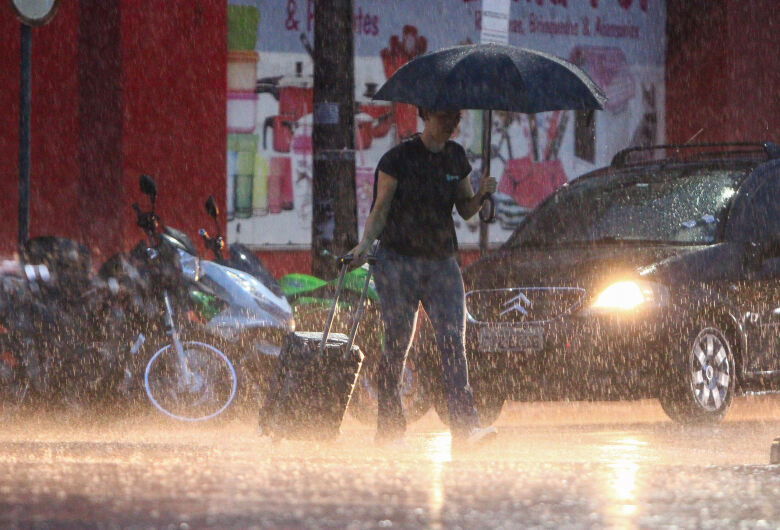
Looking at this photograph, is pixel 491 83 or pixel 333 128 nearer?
pixel 491 83

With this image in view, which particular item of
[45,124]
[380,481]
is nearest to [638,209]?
[380,481]

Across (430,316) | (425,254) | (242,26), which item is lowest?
(430,316)

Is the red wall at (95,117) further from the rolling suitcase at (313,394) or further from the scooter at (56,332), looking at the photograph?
the rolling suitcase at (313,394)

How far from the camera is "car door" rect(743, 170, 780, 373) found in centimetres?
1120

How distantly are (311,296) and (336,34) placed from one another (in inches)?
72.3

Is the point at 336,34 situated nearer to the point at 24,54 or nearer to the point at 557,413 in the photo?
the point at 24,54

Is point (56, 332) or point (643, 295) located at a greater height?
point (643, 295)

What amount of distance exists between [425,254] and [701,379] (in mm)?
2499

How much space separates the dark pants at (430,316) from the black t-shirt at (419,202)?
0.07 m

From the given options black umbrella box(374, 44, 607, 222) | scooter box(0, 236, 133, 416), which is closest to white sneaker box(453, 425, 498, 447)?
black umbrella box(374, 44, 607, 222)

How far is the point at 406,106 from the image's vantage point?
55.7ft

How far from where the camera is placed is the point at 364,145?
1675 cm

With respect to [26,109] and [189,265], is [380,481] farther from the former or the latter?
[26,109]

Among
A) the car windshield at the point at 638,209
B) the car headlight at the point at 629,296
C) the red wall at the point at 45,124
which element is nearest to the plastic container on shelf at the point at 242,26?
the red wall at the point at 45,124
